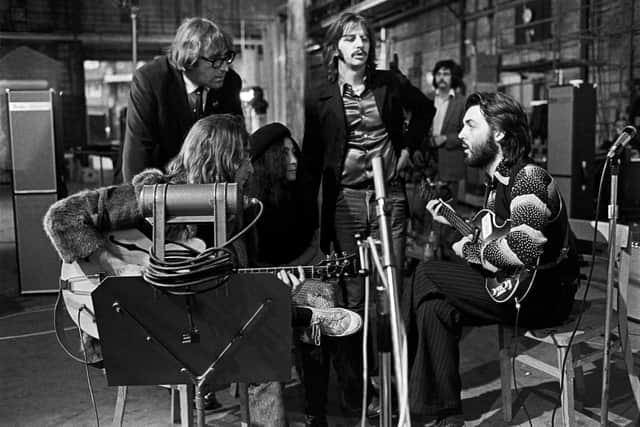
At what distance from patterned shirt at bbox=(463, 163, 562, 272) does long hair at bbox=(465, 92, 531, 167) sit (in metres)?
0.14

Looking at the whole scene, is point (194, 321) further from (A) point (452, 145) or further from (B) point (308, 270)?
(A) point (452, 145)

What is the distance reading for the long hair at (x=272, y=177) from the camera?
2.68 m

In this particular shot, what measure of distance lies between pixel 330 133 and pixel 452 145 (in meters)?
2.43

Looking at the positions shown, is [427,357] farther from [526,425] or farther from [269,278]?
[269,278]

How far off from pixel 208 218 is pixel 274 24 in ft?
40.2

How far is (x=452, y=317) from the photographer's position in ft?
8.07

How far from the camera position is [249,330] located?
1.59 m

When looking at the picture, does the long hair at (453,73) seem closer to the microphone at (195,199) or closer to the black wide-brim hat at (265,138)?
the black wide-brim hat at (265,138)

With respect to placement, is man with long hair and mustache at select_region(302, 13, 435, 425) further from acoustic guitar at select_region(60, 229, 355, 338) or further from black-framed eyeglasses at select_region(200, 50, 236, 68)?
acoustic guitar at select_region(60, 229, 355, 338)

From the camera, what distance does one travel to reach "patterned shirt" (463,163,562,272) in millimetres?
2293

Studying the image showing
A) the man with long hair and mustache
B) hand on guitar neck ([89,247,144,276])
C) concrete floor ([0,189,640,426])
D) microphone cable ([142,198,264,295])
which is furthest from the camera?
the man with long hair and mustache

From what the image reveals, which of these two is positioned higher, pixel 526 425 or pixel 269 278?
pixel 269 278

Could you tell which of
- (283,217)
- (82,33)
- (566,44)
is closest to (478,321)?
(283,217)

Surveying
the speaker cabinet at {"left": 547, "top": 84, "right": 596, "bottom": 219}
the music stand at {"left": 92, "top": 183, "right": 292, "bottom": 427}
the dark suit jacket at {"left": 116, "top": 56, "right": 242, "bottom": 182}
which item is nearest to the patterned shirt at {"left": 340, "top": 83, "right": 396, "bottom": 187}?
the dark suit jacket at {"left": 116, "top": 56, "right": 242, "bottom": 182}
